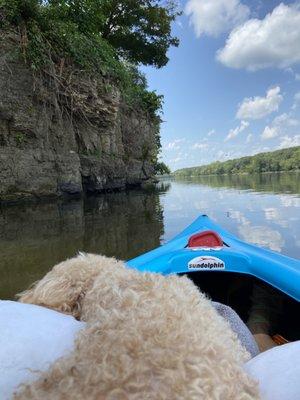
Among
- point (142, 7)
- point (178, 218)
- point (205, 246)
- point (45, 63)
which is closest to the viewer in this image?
point (205, 246)

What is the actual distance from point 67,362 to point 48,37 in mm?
12829

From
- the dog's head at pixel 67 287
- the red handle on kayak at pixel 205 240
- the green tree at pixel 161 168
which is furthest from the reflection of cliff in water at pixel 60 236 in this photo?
the green tree at pixel 161 168

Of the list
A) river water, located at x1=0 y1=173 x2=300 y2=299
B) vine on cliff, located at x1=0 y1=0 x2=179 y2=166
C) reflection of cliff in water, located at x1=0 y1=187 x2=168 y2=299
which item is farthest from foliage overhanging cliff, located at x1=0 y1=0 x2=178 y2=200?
reflection of cliff in water, located at x1=0 y1=187 x2=168 y2=299

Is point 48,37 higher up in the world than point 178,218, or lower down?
higher up

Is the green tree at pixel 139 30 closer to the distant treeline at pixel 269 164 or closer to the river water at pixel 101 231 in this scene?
the river water at pixel 101 231

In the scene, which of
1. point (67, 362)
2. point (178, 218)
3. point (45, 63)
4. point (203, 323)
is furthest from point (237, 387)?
point (45, 63)

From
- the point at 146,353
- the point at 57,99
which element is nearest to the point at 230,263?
the point at 146,353

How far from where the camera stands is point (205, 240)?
12.5 ft

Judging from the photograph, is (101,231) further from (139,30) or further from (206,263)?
(139,30)

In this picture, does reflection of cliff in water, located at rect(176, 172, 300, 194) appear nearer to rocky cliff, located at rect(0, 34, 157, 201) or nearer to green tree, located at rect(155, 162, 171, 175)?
green tree, located at rect(155, 162, 171, 175)

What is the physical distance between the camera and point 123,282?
37.6 inches

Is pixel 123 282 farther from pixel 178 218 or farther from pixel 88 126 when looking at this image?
A: pixel 88 126

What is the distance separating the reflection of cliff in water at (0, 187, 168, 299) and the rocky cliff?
168cm

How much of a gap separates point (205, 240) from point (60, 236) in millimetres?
4324
